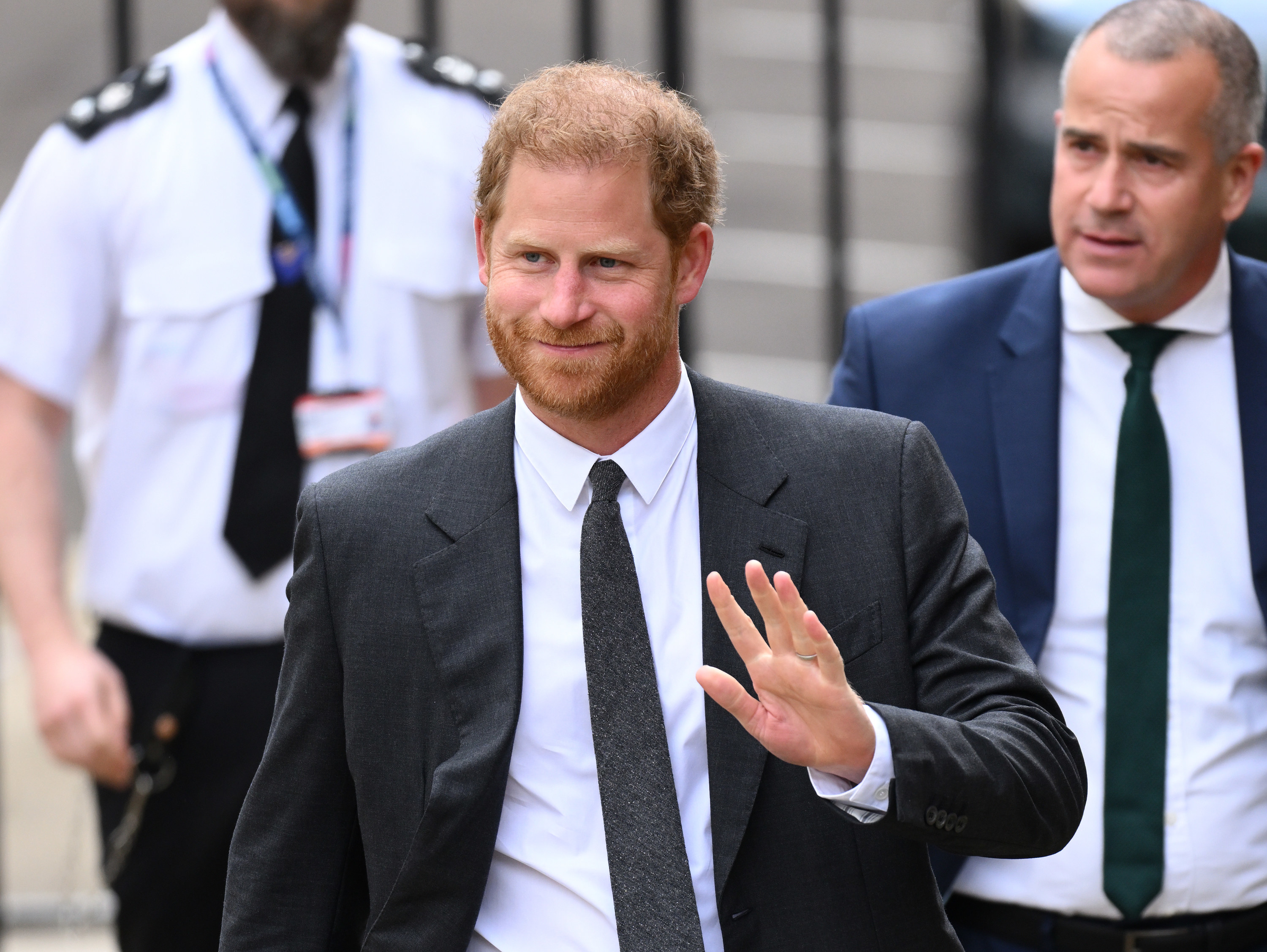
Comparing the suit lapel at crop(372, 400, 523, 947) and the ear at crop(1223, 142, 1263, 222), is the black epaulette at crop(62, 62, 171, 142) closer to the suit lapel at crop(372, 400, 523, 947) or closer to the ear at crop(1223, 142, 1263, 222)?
the suit lapel at crop(372, 400, 523, 947)

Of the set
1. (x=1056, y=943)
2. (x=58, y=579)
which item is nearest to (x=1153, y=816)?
(x=1056, y=943)

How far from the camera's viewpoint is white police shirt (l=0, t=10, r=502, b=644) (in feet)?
11.0

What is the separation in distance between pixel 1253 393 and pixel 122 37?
2.72 metres

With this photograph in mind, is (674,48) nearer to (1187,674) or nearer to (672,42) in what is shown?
(672,42)

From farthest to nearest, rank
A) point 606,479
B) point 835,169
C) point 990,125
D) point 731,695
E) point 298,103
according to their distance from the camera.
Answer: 1. point 990,125
2. point 835,169
3. point 298,103
4. point 606,479
5. point 731,695

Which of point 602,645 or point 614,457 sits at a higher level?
point 614,457

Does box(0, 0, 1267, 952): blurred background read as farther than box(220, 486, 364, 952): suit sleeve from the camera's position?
Yes

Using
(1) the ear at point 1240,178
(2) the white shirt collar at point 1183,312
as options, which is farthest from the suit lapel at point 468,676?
(1) the ear at point 1240,178

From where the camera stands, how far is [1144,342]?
281cm

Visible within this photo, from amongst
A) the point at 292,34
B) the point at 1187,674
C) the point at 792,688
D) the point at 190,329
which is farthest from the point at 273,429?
the point at 792,688

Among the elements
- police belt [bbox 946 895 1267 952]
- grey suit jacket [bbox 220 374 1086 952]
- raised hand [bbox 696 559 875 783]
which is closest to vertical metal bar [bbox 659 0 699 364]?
police belt [bbox 946 895 1267 952]

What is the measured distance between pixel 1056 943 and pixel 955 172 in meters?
6.92

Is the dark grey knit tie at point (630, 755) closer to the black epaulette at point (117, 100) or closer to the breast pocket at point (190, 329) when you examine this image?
the breast pocket at point (190, 329)

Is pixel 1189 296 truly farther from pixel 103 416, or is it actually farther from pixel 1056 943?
pixel 103 416
